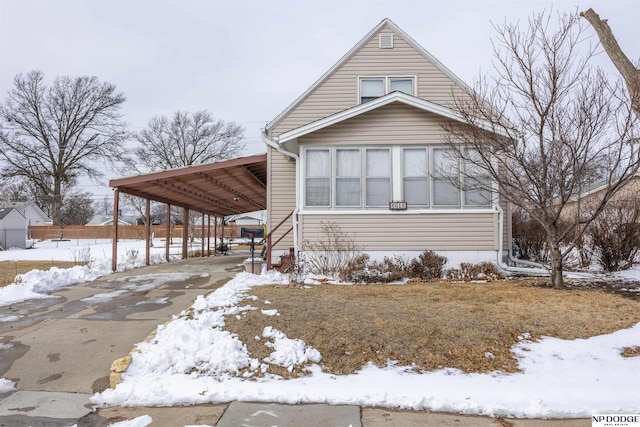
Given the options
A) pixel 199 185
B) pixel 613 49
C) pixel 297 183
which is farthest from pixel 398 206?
pixel 199 185

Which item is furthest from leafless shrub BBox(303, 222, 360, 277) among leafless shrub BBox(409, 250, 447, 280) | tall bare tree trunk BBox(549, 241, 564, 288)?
tall bare tree trunk BBox(549, 241, 564, 288)

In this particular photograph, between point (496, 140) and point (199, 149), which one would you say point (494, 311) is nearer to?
point (496, 140)

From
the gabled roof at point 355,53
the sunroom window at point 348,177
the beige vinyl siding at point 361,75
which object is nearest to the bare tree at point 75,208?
the gabled roof at point 355,53

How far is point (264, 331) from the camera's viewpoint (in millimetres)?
4926

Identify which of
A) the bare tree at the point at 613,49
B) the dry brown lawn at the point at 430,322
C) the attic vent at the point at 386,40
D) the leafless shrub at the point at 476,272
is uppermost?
the attic vent at the point at 386,40

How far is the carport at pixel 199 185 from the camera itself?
453 inches

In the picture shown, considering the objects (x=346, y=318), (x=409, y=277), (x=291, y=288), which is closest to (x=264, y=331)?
(x=346, y=318)

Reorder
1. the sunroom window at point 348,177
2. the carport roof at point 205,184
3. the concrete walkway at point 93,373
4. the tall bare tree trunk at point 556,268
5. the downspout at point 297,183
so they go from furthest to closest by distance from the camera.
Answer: the carport roof at point 205,184, the downspout at point 297,183, the sunroom window at point 348,177, the tall bare tree trunk at point 556,268, the concrete walkway at point 93,373

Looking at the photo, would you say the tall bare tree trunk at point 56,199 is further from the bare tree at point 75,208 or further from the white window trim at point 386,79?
the white window trim at point 386,79

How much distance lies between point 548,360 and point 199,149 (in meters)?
40.6

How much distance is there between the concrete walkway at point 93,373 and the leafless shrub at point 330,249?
2795 millimetres

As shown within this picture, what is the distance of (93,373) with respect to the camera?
14.2 ft

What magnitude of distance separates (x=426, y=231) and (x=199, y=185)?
813 centimetres

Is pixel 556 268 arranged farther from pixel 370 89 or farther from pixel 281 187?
pixel 281 187
